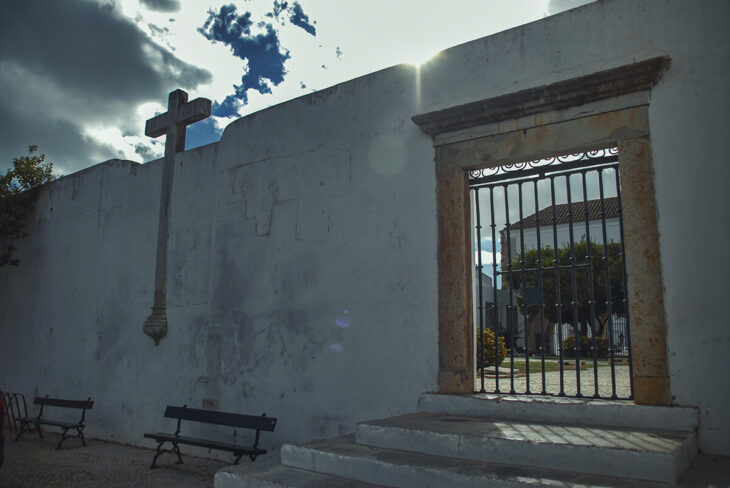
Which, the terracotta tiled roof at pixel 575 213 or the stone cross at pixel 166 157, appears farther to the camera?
the terracotta tiled roof at pixel 575 213

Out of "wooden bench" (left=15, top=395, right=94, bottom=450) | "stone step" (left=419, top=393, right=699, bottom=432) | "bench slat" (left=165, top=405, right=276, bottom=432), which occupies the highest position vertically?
"stone step" (left=419, top=393, right=699, bottom=432)

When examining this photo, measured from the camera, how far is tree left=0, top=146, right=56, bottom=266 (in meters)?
9.43

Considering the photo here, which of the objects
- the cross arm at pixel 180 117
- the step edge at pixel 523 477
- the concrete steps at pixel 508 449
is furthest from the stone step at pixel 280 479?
the cross arm at pixel 180 117

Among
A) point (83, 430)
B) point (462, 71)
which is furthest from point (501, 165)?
point (83, 430)

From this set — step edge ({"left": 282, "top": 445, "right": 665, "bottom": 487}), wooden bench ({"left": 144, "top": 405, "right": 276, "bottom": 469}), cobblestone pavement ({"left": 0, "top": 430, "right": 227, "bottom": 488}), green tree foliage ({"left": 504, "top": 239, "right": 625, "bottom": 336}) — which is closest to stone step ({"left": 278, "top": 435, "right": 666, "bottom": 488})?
step edge ({"left": 282, "top": 445, "right": 665, "bottom": 487})

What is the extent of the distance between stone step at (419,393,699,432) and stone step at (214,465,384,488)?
1397 mm

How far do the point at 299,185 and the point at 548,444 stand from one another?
3878 mm

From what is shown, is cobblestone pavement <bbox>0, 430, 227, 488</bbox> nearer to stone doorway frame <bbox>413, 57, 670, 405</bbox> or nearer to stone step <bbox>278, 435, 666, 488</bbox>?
stone step <bbox>278, 435, 666, 488</bbox>

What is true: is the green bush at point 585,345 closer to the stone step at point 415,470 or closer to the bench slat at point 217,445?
the bench slat at point 217,445

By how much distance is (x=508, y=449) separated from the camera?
3.28m

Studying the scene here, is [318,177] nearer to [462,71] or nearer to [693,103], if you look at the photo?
[462,71]

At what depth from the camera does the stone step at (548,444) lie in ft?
9.52

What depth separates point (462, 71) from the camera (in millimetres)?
5156

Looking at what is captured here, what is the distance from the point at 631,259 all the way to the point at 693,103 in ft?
4.04
